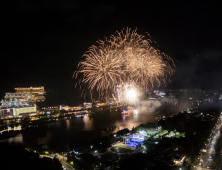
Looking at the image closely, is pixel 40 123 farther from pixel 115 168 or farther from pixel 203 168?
pixel 203 168

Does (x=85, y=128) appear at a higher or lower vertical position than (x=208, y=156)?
lower

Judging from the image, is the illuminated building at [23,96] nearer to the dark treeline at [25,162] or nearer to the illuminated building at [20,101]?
the illuminated building at [20,101]

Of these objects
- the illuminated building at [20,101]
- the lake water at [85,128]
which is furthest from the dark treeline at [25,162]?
the illuminated building at [20,101]

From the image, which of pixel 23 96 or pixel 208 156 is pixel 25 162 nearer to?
pixel 208 156

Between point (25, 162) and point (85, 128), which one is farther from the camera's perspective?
point (85, 128)

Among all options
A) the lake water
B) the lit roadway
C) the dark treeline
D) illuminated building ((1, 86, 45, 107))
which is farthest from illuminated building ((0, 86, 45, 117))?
the lit roadway

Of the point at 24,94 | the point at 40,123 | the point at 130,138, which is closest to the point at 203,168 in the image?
the point at 130,138

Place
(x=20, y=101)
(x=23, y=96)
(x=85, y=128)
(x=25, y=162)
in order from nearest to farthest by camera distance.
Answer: (x=25, y=162) → (x=85, y=128) → (x=20, y=101) → (x=23, y=96)

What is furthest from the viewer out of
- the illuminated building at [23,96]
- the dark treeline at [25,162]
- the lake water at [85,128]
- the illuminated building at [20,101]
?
the illuminated building at [23,96]

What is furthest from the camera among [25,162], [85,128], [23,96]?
[23,96]

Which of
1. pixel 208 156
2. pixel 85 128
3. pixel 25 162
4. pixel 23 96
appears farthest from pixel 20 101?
pixel 208 156

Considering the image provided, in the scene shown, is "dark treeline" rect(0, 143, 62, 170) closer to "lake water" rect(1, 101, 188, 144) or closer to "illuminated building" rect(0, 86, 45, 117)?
"lake water" rect(1, 101, 188, 144)
